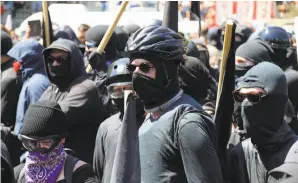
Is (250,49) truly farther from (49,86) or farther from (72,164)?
(72,164)

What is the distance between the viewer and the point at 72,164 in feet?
14.4

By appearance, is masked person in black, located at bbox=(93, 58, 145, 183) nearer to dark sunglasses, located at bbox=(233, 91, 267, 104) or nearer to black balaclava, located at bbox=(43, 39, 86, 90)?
black balaclava, located at bbox=(43, 39, 86, 90)

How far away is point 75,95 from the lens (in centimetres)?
581

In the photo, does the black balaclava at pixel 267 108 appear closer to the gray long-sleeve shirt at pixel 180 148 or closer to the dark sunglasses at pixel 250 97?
the dark sunglasses at pixel 250 97

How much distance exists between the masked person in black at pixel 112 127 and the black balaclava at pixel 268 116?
106 cm

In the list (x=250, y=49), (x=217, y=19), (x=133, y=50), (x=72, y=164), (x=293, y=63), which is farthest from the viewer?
(x=217, y=19)

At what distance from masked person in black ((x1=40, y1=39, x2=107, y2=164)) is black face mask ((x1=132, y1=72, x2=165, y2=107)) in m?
1.95

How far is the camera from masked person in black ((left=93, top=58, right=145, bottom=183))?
4828mm

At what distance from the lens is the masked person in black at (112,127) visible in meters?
4.83

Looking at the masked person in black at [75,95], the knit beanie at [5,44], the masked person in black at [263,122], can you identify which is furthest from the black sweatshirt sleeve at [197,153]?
the knit beanie at [5,44]

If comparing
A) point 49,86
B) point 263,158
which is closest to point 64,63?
point 49,86

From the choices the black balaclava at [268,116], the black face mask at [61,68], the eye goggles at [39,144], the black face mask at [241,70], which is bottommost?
the black face mask at [241,70]

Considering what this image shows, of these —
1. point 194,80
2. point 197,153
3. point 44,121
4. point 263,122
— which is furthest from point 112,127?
point 197,153

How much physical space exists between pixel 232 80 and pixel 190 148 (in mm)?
1035
